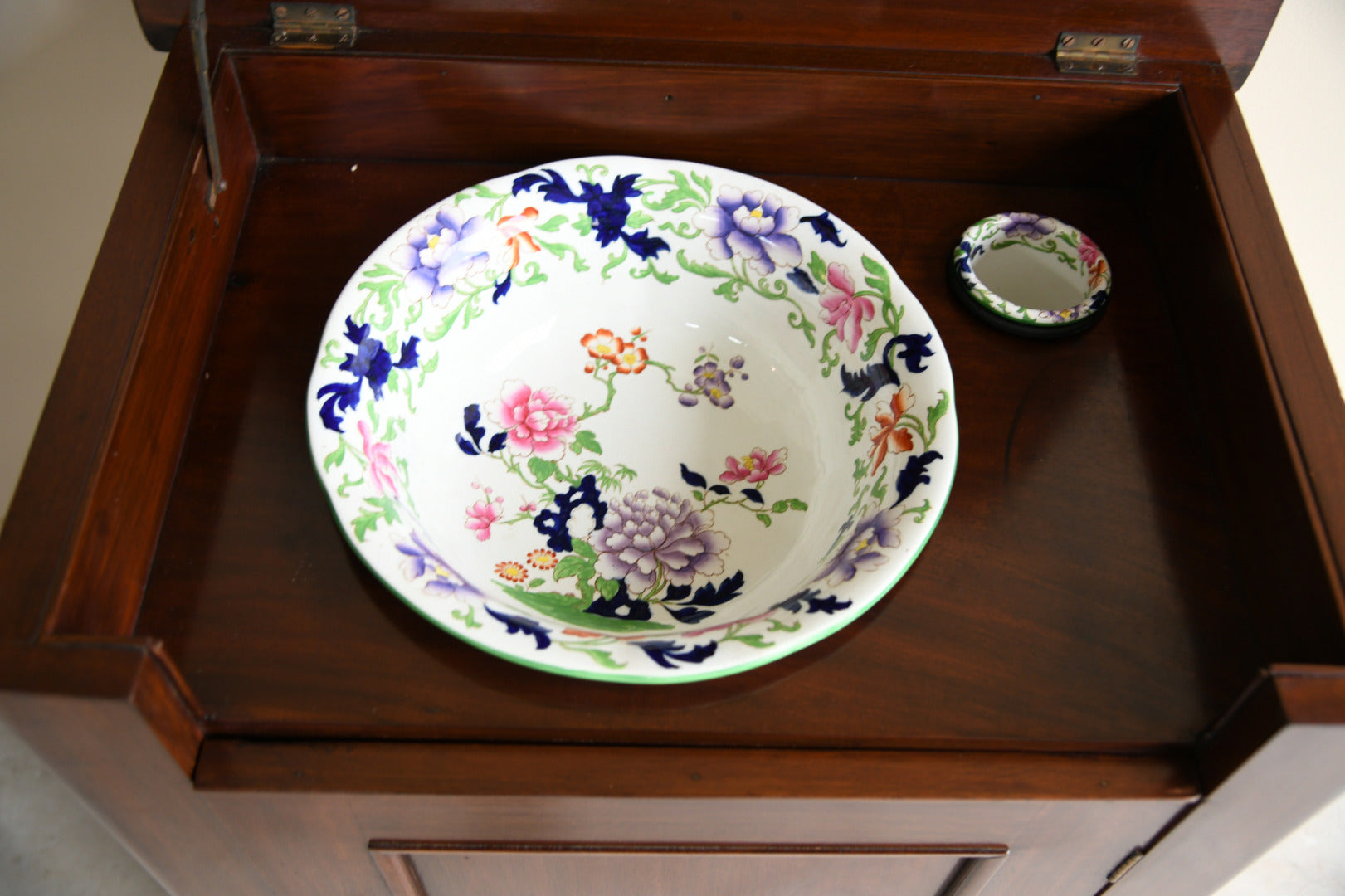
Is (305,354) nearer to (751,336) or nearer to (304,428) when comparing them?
(304,428)

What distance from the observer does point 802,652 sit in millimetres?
630

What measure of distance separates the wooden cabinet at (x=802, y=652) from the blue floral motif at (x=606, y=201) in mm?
77

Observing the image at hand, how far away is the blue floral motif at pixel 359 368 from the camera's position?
0.66 metres

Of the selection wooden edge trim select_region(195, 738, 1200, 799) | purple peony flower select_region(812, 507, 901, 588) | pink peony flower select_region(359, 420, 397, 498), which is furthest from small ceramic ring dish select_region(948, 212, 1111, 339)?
pink peony flower select_region(359, 420, 397, 498)

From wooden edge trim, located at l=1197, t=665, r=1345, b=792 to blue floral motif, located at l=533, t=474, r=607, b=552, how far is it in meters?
0.39

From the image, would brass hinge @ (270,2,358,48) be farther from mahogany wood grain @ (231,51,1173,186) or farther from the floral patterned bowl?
the floral patterned bowl

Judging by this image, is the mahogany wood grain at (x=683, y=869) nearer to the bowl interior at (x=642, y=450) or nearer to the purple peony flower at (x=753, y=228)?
the bowl interior at (x=642, y=450)

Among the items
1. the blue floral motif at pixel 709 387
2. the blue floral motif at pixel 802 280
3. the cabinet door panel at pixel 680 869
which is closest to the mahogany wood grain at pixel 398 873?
the cabinet door panel at pixel 680 869

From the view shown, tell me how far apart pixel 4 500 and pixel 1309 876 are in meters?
1.39

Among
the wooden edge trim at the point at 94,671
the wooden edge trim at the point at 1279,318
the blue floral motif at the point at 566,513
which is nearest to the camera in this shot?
the wooden edge trim at the point at 94,671

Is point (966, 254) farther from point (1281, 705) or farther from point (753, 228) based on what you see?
point (1281, 705)

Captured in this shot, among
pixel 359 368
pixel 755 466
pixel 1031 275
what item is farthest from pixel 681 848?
pixel 1031 275

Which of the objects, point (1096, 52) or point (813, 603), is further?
point (1096, 52)

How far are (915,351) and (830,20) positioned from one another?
282mm
